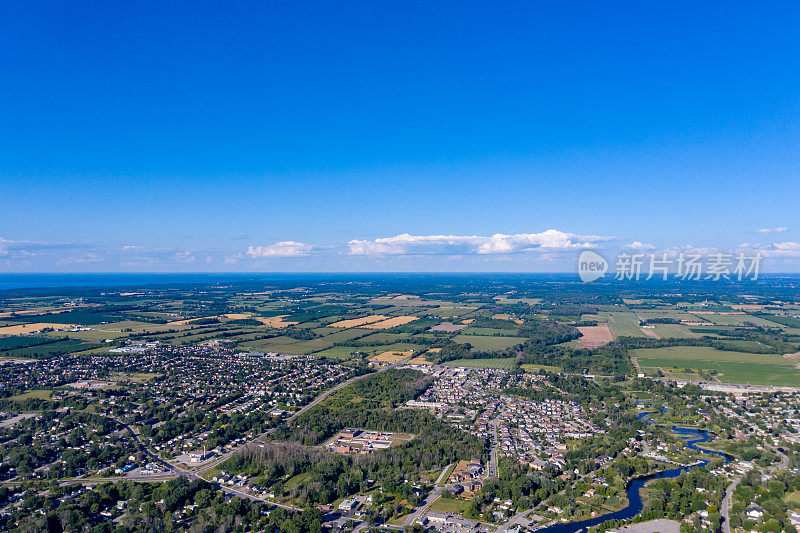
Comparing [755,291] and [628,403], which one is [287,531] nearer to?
[628,403]

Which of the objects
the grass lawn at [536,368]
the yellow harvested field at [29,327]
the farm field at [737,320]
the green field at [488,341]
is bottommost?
the grass lawn at [536,368]

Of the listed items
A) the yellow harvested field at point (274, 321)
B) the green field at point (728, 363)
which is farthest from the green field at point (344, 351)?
the green field at point (728, 363)

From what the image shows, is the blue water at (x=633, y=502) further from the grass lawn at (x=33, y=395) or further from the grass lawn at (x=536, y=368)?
the grass lawn at (x=33, y=395)

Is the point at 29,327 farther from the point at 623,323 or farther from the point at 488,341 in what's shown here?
the point at 623,323

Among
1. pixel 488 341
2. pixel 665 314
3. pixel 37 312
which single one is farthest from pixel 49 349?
pixel 665 314

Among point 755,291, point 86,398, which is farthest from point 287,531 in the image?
point 755,291

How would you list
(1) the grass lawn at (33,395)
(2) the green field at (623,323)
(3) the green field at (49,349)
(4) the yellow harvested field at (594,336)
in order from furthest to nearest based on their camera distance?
(2) the green field at (623,323), (4) the yellow harvested field at (594,336), (3) the green field at (49,349), (1) the grass lawn at (33,395)

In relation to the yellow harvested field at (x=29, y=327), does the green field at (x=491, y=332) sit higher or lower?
lower
